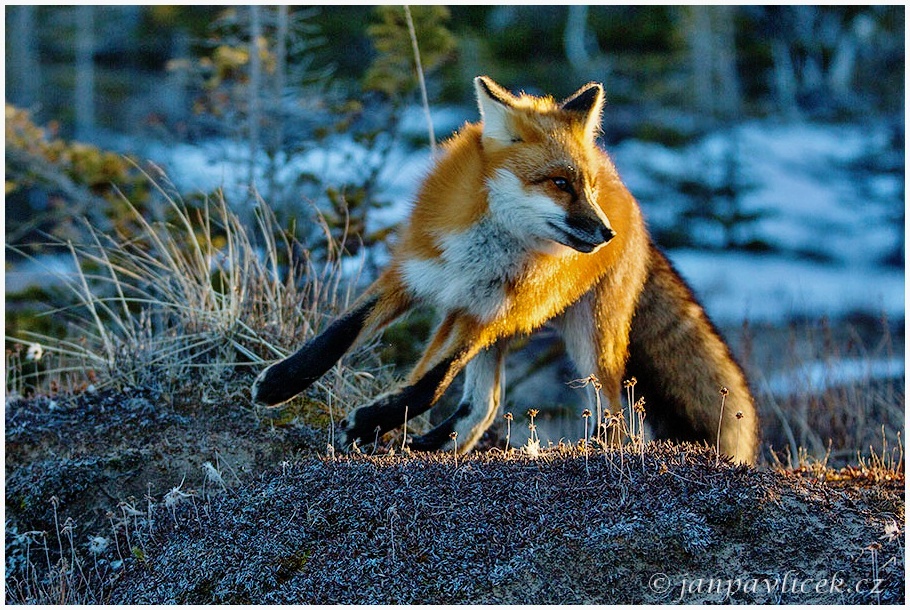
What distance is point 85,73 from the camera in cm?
2909

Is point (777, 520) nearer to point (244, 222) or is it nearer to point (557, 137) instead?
point (557, 137)

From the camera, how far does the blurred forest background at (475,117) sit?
36.7ft

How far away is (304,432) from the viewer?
20.5 feet

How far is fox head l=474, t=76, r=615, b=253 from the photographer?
5305mm

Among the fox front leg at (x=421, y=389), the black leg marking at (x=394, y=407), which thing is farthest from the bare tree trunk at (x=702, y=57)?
the black leg marking at (x=394, y=407)

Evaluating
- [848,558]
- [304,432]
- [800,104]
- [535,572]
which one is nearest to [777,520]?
[848,558]

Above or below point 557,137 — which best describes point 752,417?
below

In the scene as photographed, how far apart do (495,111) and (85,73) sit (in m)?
26.5

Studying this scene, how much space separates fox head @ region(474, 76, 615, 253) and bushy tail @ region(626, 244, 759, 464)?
104 centimetres

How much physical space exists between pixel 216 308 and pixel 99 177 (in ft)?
16.2

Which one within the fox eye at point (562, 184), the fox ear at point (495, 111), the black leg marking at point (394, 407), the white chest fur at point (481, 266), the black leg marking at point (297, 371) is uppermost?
the fox ear at point (495, 111)

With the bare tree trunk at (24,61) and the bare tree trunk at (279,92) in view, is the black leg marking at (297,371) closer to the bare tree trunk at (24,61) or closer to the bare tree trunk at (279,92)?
the bare tree trunk at (279,92)

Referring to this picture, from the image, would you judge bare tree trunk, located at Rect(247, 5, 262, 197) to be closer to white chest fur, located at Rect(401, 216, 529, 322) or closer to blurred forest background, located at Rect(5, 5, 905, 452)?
blurred forest background, located at Rect(5, 5, 905, 452)

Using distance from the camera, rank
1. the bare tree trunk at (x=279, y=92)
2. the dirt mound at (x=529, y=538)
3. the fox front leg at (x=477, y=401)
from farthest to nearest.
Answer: the bare tree trunk at (x=279, y=92)
the fox front leg at (x=477, y=401)
the dirt mound at (x=529, y=538)
